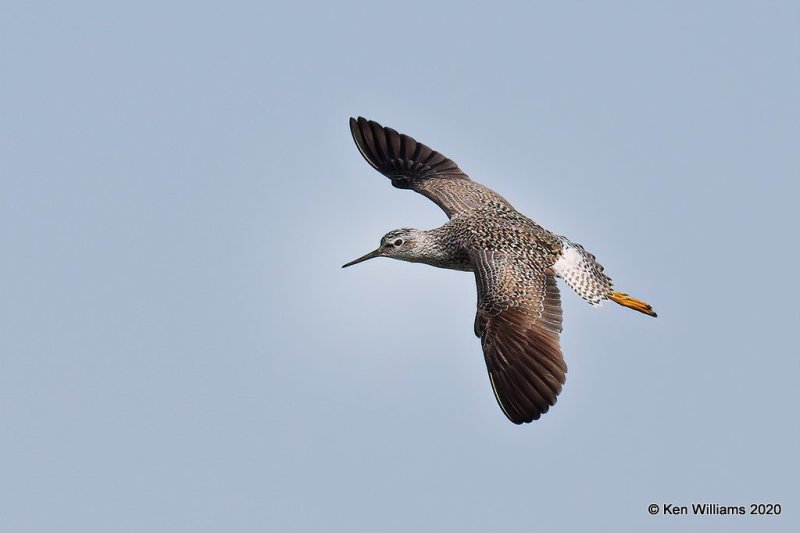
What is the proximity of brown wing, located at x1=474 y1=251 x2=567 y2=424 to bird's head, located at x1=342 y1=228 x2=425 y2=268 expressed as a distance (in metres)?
1.80

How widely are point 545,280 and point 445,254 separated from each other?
2.39m

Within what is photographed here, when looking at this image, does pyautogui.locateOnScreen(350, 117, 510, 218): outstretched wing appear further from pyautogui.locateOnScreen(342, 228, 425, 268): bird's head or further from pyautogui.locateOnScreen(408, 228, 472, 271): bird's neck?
pyautogui.locateOnScreen(408, 228, 472, 271): bird's neck

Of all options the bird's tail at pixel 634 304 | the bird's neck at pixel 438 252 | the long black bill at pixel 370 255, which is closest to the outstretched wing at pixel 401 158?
the long black bill at pixel 370 255

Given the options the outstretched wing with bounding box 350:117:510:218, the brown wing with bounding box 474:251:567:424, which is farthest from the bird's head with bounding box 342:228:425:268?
the outstretched wing with bounding box 350:117:510:218

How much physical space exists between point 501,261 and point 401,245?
8.71 ft

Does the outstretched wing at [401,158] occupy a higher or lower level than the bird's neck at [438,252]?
higher

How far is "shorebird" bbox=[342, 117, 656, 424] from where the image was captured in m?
21.5

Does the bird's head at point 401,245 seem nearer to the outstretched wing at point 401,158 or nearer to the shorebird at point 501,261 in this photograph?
the shorebird at point 501,261

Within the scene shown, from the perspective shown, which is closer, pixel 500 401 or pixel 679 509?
pixel 500 401

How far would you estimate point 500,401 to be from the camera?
21188mm

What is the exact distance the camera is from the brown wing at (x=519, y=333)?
21.1 meters

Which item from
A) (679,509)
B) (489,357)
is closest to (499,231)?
(489,357)

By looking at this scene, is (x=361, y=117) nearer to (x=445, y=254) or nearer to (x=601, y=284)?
(x=445, y=254)

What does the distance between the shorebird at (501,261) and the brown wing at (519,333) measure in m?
0.02
